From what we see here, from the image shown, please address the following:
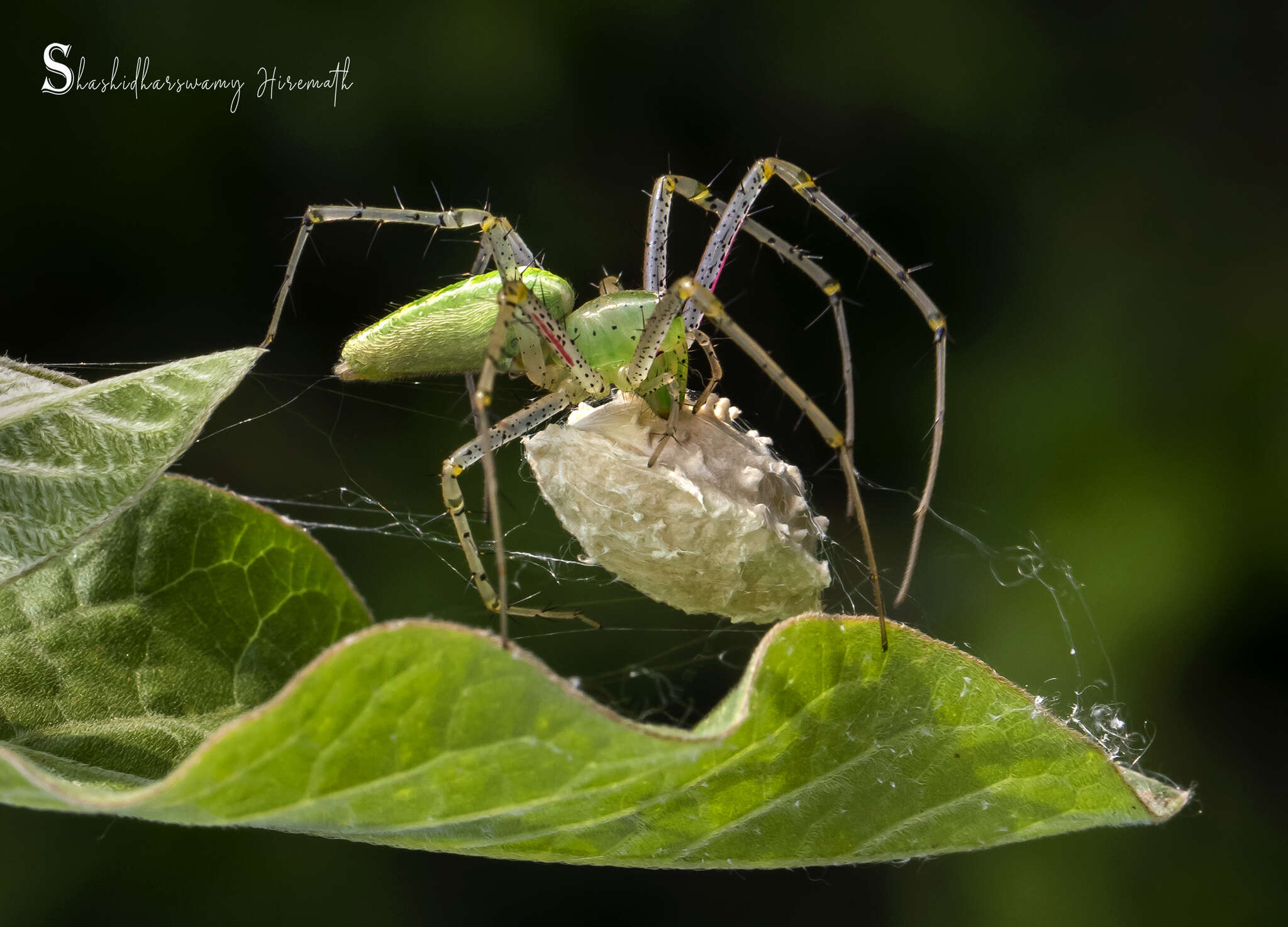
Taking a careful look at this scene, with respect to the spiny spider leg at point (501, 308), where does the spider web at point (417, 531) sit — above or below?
below

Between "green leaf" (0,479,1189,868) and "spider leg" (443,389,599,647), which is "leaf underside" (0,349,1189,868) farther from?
"spider leg" (443,389,599,647)

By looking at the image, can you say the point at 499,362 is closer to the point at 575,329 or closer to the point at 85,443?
the point at 575,329

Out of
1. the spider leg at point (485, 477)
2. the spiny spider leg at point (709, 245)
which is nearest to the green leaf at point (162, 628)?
the spider leg at point (485, 477)

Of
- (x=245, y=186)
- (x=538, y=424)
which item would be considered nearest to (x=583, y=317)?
(x=538, y=424)

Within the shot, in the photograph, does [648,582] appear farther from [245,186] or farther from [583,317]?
[245,186]

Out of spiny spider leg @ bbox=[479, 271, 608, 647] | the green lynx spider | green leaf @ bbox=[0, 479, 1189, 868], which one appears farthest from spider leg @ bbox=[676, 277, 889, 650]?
green leaf @ bbox=[0, 479, 1189, 868]

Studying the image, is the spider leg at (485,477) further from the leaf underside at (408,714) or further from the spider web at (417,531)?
the leaf underside at (408,714)

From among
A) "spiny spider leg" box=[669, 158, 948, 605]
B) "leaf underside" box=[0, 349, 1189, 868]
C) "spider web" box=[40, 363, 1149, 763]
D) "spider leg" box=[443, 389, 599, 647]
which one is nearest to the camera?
"leaf underside" box=[0, 349, 1189, 868]
